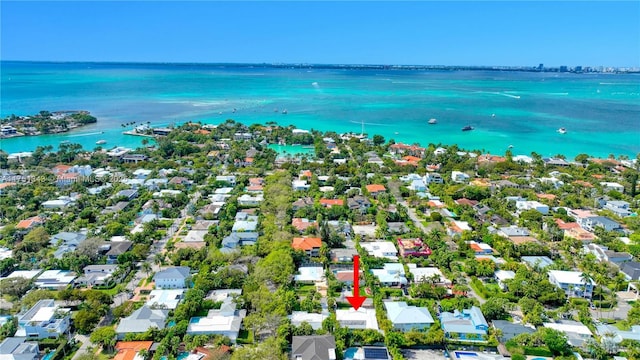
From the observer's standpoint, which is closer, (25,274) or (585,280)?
(585,280)

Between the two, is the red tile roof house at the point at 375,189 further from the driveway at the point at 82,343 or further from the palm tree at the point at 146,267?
the driveway at the point at 82,343

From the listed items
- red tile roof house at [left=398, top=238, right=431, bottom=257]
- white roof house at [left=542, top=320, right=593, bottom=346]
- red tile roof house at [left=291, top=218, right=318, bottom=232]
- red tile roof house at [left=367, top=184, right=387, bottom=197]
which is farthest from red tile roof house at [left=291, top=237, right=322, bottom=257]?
white roof house at [left=542, top=320, right=593, bottom=346]

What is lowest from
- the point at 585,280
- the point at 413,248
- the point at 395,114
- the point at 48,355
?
the point at 48,355

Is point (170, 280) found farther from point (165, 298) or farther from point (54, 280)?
point (54, 280)

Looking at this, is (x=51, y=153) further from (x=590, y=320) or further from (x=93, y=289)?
(x=590, y=320)

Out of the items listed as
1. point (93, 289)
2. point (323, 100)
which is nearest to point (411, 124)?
point (323, 100)

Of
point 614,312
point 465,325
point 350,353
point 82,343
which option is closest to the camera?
point 350,353

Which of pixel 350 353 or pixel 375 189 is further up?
pixel 375 189

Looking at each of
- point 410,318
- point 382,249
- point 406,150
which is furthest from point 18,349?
point 406,150
